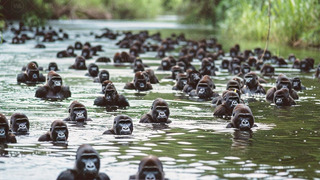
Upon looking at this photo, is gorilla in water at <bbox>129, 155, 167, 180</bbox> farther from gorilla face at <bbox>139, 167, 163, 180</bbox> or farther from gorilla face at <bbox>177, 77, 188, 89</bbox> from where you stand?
gorilla face at <bbox>177, 77, 188, 89</bbox>

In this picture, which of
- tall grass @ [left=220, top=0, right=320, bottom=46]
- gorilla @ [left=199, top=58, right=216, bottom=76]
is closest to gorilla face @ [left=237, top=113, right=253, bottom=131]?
gorilla @ [left=199, top=58, right=216, bottom=76]

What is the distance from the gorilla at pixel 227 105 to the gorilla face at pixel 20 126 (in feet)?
14.9

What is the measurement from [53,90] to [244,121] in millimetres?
6427

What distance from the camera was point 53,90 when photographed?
61.0 feet

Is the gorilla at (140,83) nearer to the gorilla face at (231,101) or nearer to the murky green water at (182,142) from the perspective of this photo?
the murky green water at (182,142)

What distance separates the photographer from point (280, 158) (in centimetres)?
1146

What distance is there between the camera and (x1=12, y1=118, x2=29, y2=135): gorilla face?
13.2 metres

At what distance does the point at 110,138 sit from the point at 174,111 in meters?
3.99

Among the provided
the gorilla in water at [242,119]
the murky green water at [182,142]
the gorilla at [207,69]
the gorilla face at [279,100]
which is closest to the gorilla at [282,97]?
the gorilla face at [279,100]

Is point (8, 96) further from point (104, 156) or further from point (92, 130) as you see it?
point (104, 156)

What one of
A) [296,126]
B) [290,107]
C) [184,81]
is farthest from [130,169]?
[184,81]

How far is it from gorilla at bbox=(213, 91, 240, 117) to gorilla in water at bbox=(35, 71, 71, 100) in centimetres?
447

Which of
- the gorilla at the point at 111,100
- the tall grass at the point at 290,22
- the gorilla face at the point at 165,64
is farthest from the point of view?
the tall grass at the point at 290,22

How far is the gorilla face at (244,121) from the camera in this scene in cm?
1381
